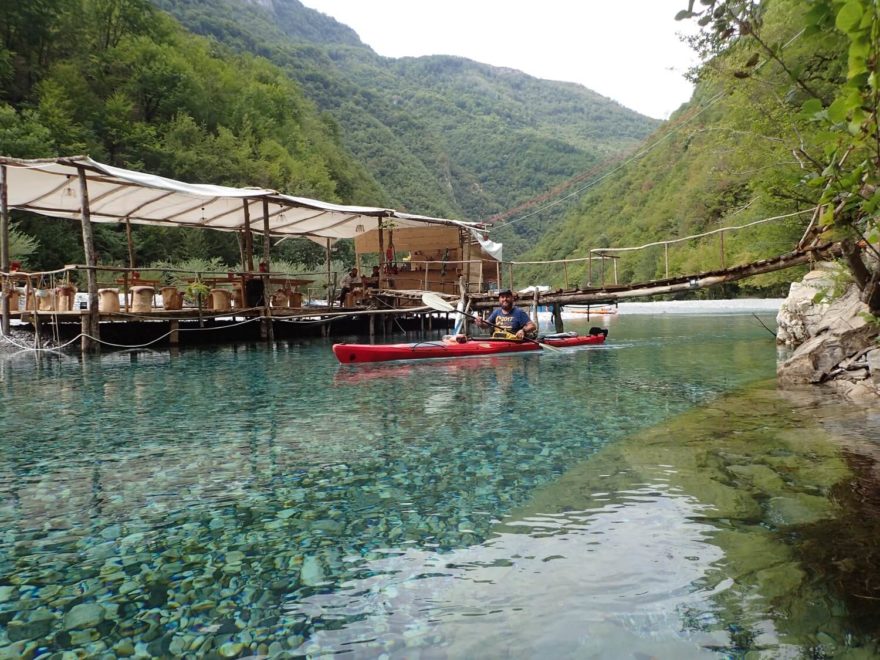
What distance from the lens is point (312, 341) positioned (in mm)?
22188

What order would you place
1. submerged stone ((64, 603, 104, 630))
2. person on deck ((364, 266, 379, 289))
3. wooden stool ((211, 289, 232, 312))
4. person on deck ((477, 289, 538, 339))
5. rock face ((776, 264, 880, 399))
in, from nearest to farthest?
submerged stone ((64, 603, 104, 630)) → rock face ((776, 264, 880, 399)) → person on deck ((477, 289, 538, 339)) → wooden stool ((211, 289, 232, 312)) → person on deck ((364, 266, 379, 289))

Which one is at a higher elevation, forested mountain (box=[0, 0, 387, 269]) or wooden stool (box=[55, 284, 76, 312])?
forested mountain (box=[0, 0, 387, 269])

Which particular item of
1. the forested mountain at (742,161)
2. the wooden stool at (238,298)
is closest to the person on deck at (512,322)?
the forested mountain at (742,161)

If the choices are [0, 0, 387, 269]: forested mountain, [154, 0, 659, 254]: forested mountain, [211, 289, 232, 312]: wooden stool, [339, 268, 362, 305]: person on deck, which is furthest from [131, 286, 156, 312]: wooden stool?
[154, 0, 659, 254]: forested mountain

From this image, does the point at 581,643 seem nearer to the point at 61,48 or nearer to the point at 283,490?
the point at 283,490

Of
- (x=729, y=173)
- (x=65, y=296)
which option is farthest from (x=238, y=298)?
(x=729, y=173)

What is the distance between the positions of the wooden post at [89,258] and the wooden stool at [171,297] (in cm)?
204

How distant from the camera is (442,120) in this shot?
144750 millimetres

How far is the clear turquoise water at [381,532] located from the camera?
302 centimetres

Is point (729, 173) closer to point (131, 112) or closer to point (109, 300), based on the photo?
point (109, 300)

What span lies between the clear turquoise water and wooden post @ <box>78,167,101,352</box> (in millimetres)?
7134

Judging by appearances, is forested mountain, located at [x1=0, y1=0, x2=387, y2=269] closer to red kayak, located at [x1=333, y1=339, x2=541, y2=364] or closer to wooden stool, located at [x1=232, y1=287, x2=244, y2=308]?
wooden stool, located at [x1=232, y1=287, x2=244, y2=308]

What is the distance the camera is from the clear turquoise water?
3.02 m

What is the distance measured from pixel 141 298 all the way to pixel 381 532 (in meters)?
15.1
